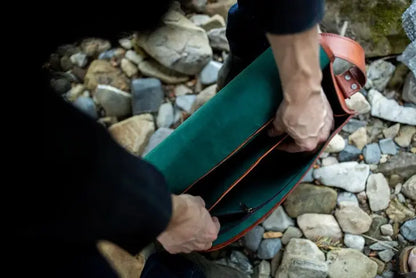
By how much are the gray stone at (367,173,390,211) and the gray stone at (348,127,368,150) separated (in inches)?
4.5

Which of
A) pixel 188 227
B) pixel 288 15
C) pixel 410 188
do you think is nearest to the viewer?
pixel 288 15

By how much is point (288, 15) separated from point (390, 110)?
837mm

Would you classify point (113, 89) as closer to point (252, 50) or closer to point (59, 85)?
point (59, 85)

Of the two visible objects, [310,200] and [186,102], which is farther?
[186,102]

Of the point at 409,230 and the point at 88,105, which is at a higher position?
the point at 88,105

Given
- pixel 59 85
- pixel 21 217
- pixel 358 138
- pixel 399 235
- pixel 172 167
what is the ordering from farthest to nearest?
pixel 59 85, pixel 358 138, pixel 399 235, pixel 172 167, pixel 21 217

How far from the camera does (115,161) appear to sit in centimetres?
52

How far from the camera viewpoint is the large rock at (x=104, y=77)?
156cm

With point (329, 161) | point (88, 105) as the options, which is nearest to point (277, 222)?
point (329, 161)

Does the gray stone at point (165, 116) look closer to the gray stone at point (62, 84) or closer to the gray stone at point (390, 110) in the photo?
the gray stone at point (62, 84)

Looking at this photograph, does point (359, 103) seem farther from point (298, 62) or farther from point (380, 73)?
point (298, 62)

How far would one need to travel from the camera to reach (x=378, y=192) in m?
1.23

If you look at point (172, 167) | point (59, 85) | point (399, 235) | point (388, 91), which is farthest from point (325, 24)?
point (59, 85)

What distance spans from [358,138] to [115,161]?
0.99m
